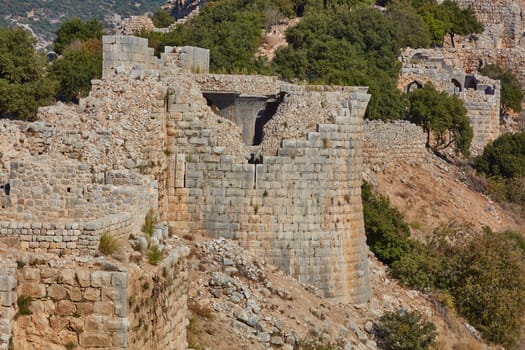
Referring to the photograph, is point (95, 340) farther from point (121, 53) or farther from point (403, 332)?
point (403, 332)

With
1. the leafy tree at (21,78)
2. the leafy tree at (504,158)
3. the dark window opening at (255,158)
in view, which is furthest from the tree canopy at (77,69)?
the leafy tree at (504,158)

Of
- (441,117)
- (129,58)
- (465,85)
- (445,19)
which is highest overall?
(445,19)

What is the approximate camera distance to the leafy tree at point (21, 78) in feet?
94.0

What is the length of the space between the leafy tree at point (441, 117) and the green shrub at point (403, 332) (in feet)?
66.0

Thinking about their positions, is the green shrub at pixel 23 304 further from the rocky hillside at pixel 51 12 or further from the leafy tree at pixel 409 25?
the rocky hillside at pixel 51 12

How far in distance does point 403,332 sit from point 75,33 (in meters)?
24.3

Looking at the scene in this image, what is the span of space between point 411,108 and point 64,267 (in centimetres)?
2967

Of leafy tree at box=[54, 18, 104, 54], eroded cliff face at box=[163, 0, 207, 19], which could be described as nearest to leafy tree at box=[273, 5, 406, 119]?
leafy tree at box=[54, 18, 104, 54]

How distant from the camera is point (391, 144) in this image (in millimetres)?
34688

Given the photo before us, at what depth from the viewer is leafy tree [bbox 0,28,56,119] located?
28656mm

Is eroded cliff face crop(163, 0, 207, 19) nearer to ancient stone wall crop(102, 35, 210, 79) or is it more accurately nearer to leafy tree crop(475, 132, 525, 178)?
leafy tree crop(475, 132, 525, 178)

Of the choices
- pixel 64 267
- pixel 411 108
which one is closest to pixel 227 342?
pixel 64 267

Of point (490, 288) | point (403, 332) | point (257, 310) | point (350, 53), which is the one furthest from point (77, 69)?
point (257, 310)

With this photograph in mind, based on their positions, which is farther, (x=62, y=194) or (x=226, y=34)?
(x=226, y=34)
